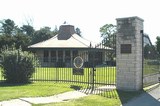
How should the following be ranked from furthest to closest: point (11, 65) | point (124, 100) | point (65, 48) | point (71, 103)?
point (65, 48) → point (11, 65) → point (124, 100) → point (71, 103)

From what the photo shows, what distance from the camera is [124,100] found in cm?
1025

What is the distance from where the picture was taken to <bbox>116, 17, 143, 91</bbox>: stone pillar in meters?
12.4

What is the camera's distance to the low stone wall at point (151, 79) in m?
13.6

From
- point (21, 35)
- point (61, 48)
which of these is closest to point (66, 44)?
point (61, 48)

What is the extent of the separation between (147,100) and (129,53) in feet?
8.84

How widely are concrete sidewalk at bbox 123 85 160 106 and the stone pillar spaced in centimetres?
81

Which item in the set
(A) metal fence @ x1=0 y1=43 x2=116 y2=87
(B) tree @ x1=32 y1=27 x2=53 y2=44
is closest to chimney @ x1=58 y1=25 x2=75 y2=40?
(B) tree @ x1=32 y1=27 x2=53 y2=44

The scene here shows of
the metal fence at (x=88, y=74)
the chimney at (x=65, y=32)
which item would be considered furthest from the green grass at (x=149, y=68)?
the chimney at (x=65, y=32)

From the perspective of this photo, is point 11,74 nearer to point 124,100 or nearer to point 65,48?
point 124,100

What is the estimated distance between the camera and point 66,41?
40.9 metres

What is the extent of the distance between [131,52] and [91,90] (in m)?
2.30

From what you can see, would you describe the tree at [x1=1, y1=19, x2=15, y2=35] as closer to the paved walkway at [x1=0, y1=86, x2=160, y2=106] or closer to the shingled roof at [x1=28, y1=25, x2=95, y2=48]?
the shingled roof at [x1=28, y1=25, x2=95, y2=48]

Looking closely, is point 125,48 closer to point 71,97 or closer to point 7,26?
point 71,97

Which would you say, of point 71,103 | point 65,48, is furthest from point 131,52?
point 65,48
